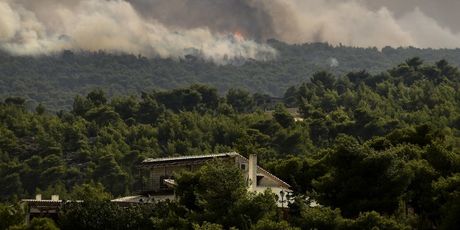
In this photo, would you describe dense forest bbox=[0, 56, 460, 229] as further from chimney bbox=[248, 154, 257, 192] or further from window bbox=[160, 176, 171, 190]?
window bbox=[160, 176, 171, 190]

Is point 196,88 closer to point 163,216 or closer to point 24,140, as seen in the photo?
point 24,140

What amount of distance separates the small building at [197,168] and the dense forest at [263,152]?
223cm

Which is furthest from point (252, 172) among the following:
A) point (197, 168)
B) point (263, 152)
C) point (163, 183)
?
point (263, 152)

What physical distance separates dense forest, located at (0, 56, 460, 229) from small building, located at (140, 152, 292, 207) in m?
2.23

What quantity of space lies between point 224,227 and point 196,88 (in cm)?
13625

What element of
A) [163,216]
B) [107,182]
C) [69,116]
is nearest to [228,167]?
[163,216]

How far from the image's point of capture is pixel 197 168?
67312 mm

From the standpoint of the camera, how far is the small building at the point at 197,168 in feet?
211

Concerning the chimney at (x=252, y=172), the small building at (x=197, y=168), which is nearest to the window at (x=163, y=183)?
the small building at (x=197, y=168)

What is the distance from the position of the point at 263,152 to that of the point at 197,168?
122 ft

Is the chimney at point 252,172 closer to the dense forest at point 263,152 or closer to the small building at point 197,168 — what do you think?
the small building at point 197,168

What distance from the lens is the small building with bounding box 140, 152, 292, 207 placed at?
6425cm

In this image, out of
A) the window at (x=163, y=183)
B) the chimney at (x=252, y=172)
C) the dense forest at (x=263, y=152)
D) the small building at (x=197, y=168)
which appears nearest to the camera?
the dense forest at (x=263, y=152)

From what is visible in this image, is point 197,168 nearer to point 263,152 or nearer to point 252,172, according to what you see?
point 252,172
